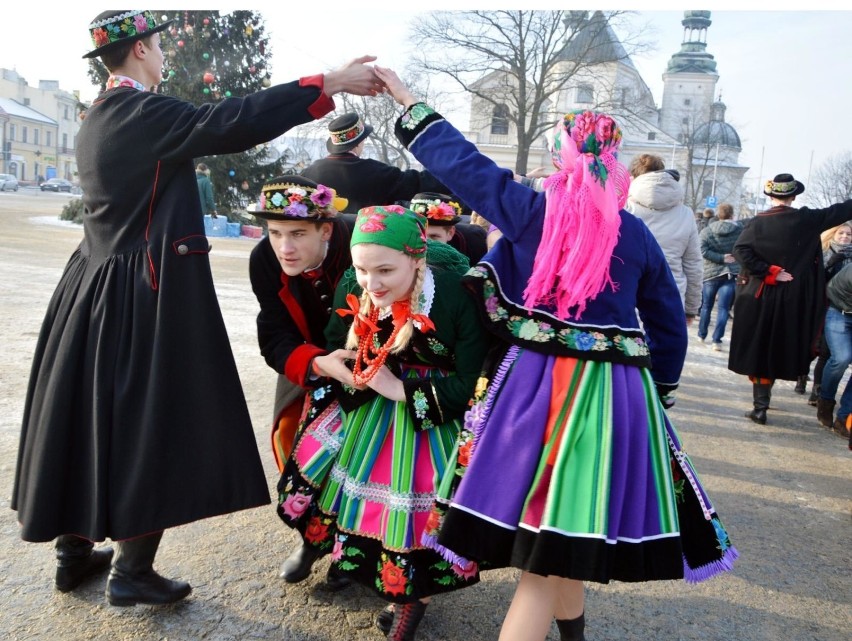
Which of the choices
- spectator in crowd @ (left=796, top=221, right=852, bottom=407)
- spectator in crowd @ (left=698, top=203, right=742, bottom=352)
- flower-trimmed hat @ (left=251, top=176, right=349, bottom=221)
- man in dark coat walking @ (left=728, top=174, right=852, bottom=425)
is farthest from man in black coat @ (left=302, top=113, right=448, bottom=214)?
spectator in crowd @ (left=698, top=203, right=742, bottom=352)

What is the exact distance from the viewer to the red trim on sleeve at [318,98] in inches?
95.5

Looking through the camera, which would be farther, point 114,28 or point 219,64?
point 219,64

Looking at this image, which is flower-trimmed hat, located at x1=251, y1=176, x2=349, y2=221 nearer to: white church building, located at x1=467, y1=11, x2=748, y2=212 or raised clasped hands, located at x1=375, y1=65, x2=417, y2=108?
raised clasped hands, located at x1=375, y1=65, x2=417, y2=108

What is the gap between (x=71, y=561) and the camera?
2.72 meters

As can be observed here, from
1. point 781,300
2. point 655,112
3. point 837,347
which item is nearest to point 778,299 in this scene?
point 781,300

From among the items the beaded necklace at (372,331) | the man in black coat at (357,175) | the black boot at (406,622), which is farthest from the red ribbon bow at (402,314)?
the man in black coat at (357,175)

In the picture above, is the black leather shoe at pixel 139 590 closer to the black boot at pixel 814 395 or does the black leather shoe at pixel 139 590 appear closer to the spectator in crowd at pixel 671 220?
the spectator in crowd at pixel 671 220

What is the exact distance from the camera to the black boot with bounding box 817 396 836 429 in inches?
240

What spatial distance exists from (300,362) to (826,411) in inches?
203

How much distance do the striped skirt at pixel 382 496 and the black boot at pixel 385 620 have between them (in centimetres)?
22

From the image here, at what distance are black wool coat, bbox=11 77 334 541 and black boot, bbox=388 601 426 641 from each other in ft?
2.09

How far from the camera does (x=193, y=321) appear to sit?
97.5 inches

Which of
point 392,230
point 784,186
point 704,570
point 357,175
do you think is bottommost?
point 704,570

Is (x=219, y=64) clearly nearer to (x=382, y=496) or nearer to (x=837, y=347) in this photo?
(x=837, y=347)
